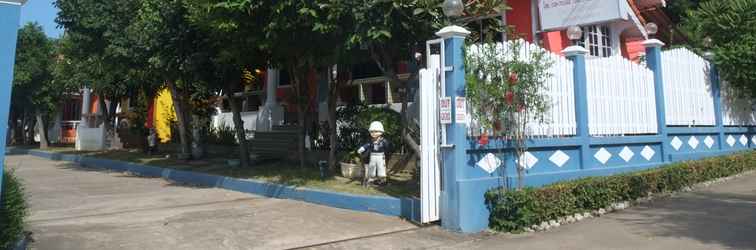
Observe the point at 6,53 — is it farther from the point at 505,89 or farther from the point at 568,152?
the point at 568,152

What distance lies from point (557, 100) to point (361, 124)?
4.29 meters

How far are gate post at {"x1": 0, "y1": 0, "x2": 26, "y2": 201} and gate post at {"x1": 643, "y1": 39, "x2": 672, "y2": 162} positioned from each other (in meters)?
9.62

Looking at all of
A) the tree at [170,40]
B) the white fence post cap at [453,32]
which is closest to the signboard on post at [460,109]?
the white fence post cap at [453,32]

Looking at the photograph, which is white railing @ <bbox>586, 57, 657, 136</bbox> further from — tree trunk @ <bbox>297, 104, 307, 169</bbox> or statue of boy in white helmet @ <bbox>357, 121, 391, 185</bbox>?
tree trunk @ <bbox>297, 104, 307, 169</bbox>

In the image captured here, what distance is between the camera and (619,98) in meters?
8.92

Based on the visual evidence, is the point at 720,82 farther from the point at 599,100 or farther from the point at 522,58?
the point at 522,58

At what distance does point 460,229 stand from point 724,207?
13.1 feet

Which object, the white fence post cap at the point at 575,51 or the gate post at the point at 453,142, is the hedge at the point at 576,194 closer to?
the gate post at the point at 453,142

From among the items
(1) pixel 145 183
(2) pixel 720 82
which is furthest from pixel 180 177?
(2) pixel 720 82

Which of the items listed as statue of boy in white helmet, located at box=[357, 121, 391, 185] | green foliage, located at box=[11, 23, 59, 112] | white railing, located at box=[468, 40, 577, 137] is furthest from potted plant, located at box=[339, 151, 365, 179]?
green foliage, located at box=[11, 23, 59, 112]

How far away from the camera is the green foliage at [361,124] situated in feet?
34.0

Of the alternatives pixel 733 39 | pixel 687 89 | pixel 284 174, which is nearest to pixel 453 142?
pixel 284 174

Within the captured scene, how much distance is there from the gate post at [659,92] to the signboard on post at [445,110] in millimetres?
5175

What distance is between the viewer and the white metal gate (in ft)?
22.4
